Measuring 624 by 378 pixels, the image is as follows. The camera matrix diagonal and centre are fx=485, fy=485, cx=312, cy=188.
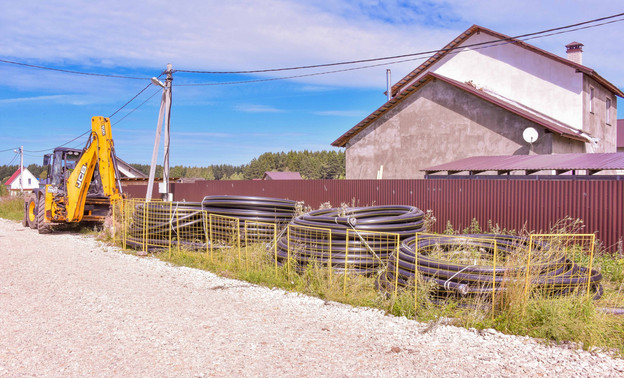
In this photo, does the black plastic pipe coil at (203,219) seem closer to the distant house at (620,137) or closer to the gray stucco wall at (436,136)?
the gray stucco wall at (436,136)

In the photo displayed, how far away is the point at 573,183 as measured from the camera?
37.1 feet

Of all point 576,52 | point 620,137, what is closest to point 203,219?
point 576,52

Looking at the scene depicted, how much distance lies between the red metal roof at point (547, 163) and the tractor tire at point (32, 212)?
15710 millimetres

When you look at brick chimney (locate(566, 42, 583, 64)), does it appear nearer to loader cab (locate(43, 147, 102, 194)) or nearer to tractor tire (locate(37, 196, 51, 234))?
Answer: loader cab (locate(43, 147, 102, 194))

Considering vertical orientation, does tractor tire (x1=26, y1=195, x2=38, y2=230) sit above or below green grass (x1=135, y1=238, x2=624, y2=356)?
above

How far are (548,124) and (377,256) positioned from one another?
12.9 meters

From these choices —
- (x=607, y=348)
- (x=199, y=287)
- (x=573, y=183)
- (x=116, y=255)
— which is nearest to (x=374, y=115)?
(x=573, y=183)

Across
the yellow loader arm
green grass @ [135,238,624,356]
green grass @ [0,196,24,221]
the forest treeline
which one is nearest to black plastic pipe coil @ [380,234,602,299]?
green grass @ [135,238,624,356]

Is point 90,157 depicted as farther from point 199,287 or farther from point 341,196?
point 199,287

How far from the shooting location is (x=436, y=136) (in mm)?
21438

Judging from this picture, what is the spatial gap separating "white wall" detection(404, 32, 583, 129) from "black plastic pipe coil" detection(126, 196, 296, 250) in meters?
16.4

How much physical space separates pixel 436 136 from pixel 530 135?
14.0 feet

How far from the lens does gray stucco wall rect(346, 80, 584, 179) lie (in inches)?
765

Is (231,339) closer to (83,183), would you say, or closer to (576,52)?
(83,183)
